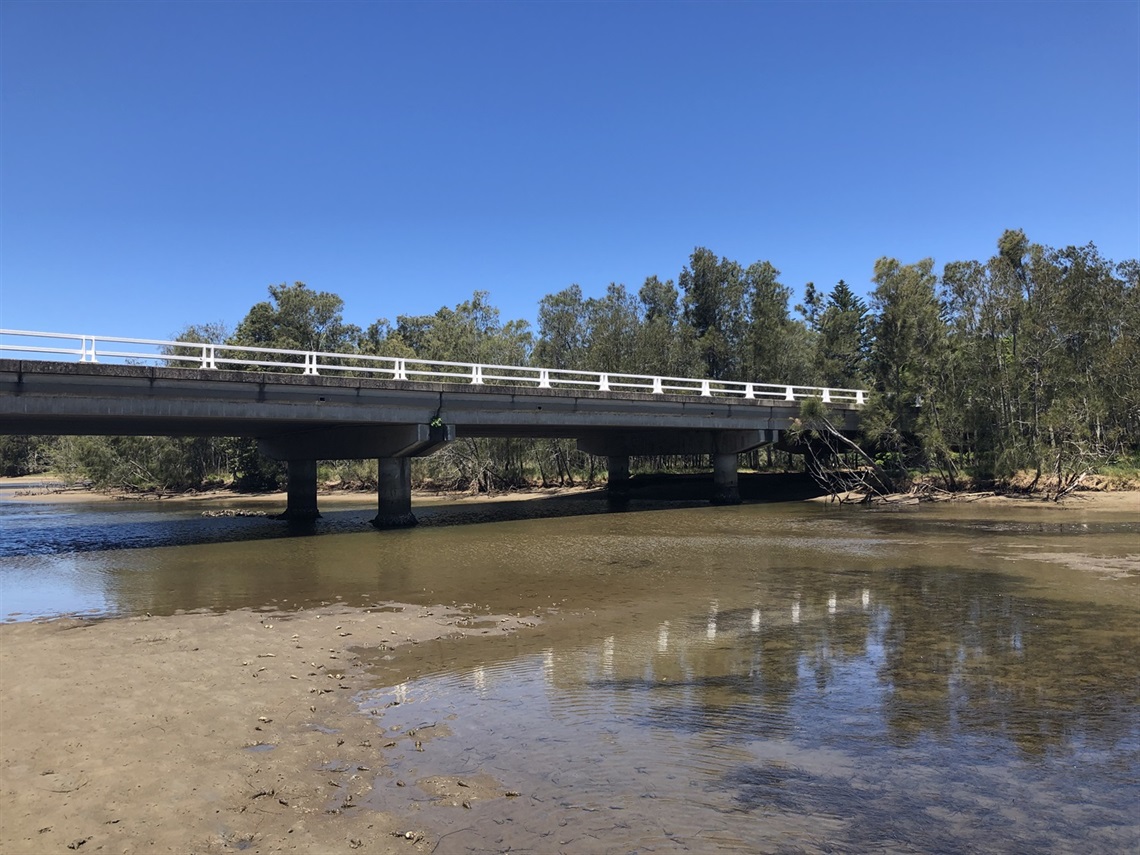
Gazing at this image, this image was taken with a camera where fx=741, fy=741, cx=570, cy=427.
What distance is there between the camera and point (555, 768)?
23.3 ft

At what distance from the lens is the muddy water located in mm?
6105

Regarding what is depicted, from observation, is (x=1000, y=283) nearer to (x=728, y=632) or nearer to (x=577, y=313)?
(x=728, y=632)

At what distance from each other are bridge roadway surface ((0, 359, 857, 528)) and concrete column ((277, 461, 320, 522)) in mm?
72

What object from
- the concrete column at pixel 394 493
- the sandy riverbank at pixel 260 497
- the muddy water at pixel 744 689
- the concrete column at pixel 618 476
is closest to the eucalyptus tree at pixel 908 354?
the concrete column at pixel 618 476

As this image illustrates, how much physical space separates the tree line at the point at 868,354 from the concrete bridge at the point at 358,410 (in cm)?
565

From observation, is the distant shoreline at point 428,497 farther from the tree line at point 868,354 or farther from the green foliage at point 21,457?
the green foliage at point 21,457

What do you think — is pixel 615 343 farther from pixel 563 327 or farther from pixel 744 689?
pixel 744 689

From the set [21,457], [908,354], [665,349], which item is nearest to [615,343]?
[665,349]

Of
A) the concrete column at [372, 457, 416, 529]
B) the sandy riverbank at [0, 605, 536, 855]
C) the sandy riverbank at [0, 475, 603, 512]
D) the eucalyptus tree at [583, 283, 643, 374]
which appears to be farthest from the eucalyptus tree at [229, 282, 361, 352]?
the sandy riverbank at [0, 605, 536, 855]

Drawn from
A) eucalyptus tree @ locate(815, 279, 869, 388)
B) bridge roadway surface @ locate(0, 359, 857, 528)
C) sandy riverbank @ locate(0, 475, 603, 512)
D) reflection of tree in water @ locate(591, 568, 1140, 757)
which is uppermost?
eucalyptus tree @ locate(815, 279, 869, 388)

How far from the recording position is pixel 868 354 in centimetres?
6284

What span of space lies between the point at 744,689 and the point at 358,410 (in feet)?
77.9

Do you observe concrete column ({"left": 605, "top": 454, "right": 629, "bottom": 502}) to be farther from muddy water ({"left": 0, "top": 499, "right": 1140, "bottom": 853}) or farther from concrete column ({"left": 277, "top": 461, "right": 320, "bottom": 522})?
muddy water ({"left": 0, "top": 499, "right": 1140, "bottom": 853})

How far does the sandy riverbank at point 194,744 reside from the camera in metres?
5.81
